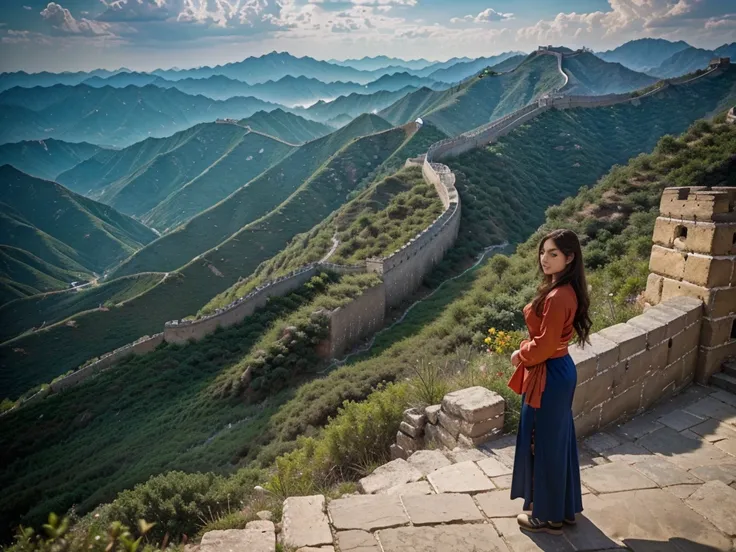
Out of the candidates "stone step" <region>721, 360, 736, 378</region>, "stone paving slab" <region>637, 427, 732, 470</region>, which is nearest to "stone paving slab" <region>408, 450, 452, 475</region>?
"stone paving slab" <region>637, 427, 732, 470</region>

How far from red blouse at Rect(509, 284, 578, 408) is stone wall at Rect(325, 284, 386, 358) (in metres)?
13.7

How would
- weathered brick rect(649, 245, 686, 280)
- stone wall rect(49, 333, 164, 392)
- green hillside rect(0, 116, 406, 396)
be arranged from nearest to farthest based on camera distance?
weathered brick rect(649, 245, 686, 280) < stone wall rect(49, 333, 164, 392) < green hillside rect(0, 116, 406, 396)

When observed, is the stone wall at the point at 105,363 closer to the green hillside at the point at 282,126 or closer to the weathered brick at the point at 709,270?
the weathered brick at the point at 709,270

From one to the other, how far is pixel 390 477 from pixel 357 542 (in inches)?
41.6

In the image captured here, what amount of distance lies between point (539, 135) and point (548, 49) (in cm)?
5837

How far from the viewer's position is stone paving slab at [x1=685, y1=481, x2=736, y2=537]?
2842 millimetres

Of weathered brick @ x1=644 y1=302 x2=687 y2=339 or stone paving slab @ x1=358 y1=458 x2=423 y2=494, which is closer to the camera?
stone paving slab @ x1=358 y1=458 x2=423 y2=494

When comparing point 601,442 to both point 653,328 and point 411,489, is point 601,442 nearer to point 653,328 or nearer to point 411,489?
point 653,328

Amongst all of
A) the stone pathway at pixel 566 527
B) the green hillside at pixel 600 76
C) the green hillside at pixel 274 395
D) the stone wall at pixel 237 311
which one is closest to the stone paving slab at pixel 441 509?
the stone pathway at pixel 566 527

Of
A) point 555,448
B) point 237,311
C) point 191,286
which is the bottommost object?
point 191,286

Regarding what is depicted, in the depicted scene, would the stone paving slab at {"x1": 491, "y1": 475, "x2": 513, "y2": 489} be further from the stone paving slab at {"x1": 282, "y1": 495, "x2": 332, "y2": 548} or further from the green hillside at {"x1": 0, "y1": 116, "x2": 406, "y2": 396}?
the green hillside at {"x1": 0, "y1": 116, "x2": 406, "y2": 396}

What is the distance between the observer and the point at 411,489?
3496 mm

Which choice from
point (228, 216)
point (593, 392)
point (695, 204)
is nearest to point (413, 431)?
point (593, 392)

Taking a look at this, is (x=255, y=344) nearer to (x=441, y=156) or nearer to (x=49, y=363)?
(x=441, y=156)
